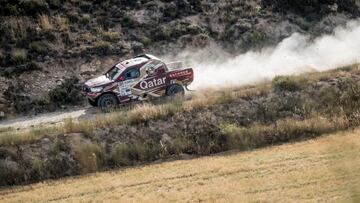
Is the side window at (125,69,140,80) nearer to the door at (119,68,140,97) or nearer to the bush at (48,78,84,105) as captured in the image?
the door at (119,68,140,97)

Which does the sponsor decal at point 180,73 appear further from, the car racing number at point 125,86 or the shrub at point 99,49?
the shrub at point 99,49

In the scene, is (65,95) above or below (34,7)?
below

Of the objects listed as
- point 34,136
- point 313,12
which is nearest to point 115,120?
point 34,136

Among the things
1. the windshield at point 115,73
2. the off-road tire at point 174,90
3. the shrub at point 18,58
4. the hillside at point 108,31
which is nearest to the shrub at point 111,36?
the hillside at point 108,31

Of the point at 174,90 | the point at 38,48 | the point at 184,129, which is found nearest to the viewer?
the point at 184,129

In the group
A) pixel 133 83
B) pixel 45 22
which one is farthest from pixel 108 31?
pixel 133 83

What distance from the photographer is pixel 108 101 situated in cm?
2230

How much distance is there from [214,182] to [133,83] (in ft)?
25.5

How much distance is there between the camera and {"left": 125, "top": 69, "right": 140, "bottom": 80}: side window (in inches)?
872

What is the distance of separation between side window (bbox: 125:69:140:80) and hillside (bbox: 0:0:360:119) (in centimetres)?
390

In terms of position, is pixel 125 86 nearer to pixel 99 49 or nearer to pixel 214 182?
pixel 99 49

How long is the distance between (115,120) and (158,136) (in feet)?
5.91

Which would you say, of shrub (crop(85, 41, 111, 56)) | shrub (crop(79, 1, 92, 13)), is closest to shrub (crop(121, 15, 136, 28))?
shrub (crop(79, 1, 92, 13))

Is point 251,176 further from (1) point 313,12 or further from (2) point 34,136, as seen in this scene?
(1) point 313,12
